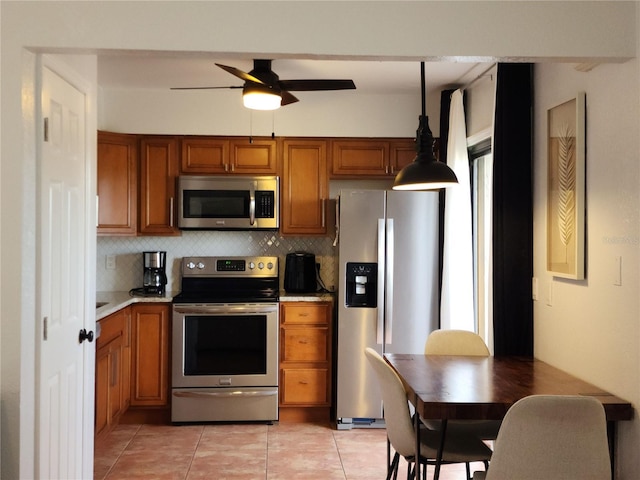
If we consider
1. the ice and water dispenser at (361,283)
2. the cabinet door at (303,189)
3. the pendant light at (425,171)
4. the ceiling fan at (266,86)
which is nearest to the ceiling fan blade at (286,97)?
the ceiling fan at (266,86)

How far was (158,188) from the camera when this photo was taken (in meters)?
4.84

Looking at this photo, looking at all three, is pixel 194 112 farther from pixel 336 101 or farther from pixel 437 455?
pixel 437 455

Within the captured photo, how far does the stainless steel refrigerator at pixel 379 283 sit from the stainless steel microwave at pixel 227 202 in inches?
25.3

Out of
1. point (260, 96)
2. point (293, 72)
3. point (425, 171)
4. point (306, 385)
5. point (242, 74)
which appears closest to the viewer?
point (425, 171)

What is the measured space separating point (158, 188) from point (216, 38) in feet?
9.21

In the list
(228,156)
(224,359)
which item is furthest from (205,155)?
(224,359)

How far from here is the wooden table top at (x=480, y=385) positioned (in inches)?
91.6

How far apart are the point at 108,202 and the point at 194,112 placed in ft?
3.05

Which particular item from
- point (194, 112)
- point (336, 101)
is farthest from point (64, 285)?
point (336, 101)

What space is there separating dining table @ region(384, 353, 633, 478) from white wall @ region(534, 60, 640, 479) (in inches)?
2.8

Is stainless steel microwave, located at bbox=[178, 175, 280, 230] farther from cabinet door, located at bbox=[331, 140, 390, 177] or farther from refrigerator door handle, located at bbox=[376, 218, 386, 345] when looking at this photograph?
refrigerator door handle, located at bbox=[376, 218, 386, 345]

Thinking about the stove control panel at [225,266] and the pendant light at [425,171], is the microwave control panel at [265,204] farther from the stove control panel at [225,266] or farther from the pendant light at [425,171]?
the pendant light at [425,171]

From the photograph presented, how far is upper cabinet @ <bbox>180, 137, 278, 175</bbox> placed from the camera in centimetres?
486

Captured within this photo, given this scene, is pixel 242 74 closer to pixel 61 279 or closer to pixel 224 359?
pixel 61 279
